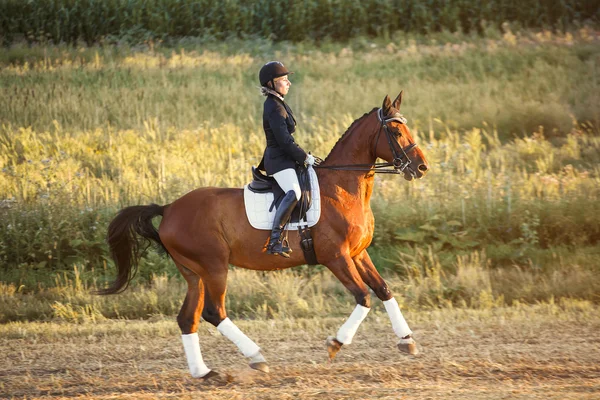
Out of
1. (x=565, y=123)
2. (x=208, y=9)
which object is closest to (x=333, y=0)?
(x=208, y=9)

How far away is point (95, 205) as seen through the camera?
493 inches

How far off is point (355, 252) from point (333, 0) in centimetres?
2135

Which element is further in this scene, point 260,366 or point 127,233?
point 127,233

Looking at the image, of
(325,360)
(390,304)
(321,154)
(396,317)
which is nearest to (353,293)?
(390,304)

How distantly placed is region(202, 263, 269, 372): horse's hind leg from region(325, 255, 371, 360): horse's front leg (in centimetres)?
70

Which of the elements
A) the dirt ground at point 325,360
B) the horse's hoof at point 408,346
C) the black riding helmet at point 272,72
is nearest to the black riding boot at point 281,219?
the black riding helmet at point 272,72

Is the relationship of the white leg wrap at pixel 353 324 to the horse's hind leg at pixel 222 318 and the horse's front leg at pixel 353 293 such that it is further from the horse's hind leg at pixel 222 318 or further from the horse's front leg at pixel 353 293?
the horse's hind leg at pixel 222 318

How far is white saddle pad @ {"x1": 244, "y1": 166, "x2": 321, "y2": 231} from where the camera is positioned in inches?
282

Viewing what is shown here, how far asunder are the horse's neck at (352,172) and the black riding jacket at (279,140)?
1.37 feet

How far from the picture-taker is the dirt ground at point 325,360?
261 inches

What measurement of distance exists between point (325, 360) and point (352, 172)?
1.91 meters

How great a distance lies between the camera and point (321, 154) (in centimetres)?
1466

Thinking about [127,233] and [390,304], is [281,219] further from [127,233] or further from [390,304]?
[127,233]

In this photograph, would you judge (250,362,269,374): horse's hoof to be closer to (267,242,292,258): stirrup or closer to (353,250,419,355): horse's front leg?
(267,242,292,258): stirrup
